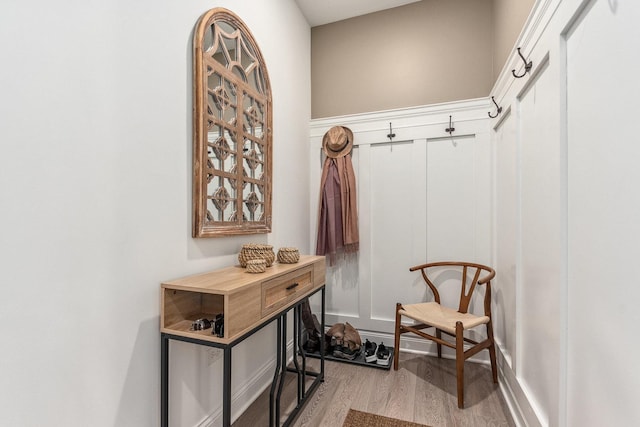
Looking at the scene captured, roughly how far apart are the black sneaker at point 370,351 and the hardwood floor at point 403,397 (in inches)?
3.0

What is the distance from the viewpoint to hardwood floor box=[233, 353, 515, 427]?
168 centimetres

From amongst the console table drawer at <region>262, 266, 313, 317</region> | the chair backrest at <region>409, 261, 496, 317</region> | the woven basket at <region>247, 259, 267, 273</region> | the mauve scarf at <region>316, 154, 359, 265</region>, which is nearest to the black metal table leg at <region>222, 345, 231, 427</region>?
the console table drawer at <region>262, 266, 313, 317</region>

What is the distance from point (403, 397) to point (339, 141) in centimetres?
194

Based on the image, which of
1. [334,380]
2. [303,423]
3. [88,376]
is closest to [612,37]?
[88,376]

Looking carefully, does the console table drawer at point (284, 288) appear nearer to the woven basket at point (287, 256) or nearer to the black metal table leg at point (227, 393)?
the woven basket at point (287, 256)

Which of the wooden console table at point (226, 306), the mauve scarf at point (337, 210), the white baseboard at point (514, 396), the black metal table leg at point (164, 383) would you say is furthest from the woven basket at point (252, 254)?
the white baseboard at point (514, 396)

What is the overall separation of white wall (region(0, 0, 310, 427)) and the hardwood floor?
1.93 feet

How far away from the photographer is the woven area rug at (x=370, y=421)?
1.62 metres

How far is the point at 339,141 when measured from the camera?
2.60 meters

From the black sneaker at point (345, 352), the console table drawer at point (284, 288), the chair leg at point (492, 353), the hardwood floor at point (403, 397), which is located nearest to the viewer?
the console table drawer at point (284, 288)

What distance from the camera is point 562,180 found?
3.55 feet

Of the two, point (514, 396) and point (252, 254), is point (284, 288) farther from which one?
point (514, 396)

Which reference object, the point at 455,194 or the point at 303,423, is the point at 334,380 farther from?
the point at 455,194

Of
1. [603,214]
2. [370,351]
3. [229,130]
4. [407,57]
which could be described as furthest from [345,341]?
[407,57]
